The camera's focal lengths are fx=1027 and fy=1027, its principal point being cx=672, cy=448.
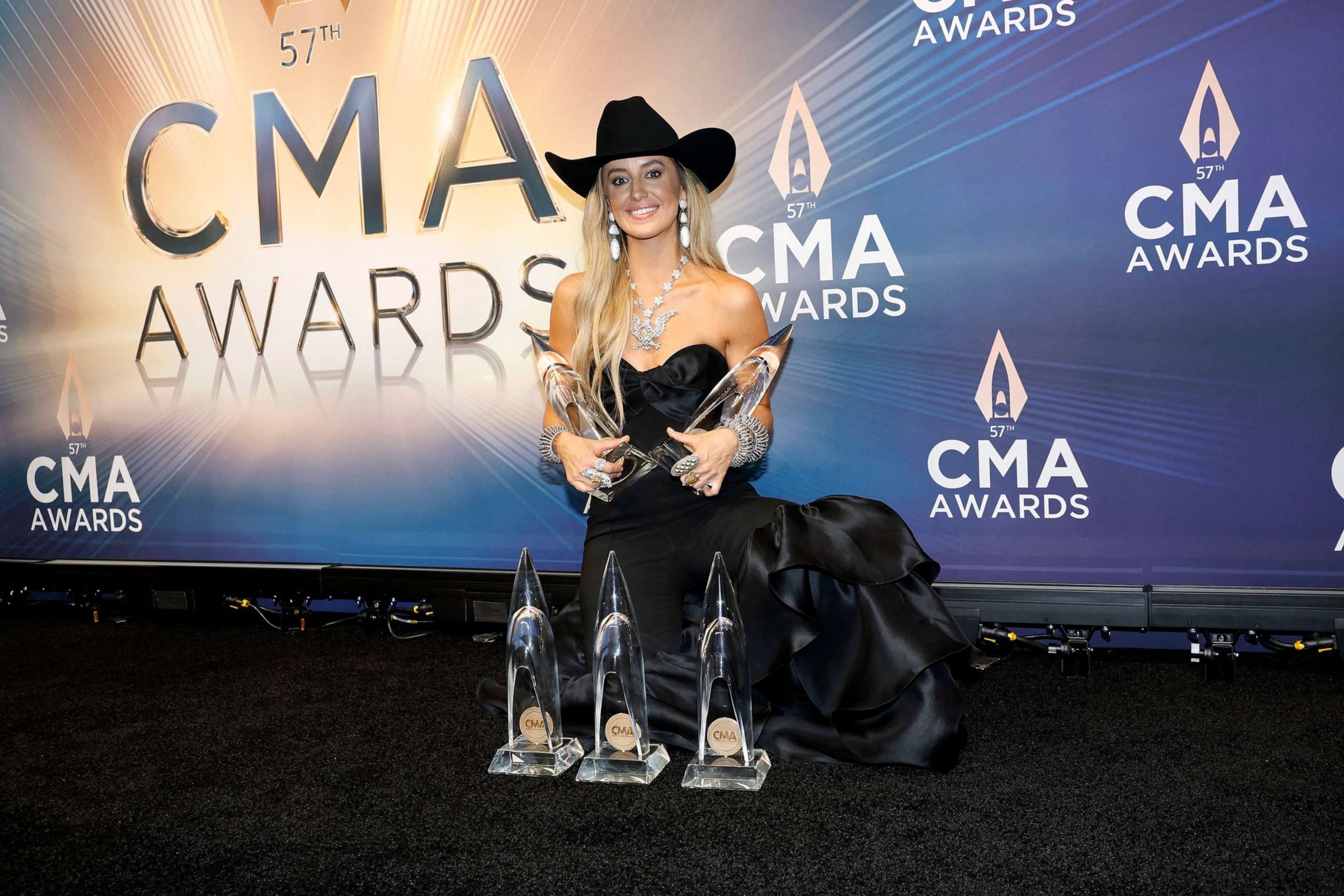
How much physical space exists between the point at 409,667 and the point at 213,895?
1.49 m

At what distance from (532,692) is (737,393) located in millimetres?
814

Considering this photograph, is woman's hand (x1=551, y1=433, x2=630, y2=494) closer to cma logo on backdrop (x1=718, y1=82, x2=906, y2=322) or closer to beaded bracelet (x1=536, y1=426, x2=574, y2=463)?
beaded bracelet (x1=536, y1=426, x2=574, y2=463)

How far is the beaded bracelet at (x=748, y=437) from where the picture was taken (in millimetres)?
2436

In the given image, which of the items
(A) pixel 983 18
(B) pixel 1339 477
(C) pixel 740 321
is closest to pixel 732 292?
(C) pixel 740 321

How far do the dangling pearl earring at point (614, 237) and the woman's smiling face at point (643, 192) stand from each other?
0.10ft

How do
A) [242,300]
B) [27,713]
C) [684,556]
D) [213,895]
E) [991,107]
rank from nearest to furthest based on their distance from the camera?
1. [213,895]
2. [684,556]
3. [27,713]
4. [991,107]
5. [242,300]

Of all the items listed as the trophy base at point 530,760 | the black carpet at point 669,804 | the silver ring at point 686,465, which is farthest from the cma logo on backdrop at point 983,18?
the trophy base at point 530,760

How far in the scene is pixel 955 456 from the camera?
315 cm

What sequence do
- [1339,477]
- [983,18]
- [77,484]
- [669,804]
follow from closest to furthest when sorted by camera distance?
[669,804] → [1339,477] → [983,18] → [77,484]

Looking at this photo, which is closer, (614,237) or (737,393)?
(737,393)

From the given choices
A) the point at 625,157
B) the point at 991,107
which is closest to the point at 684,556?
the point at 625,157

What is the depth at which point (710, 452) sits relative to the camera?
2377 mm

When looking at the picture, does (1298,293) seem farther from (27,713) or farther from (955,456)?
(27,713)

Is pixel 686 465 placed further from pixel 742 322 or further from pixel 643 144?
pixel 643 144
